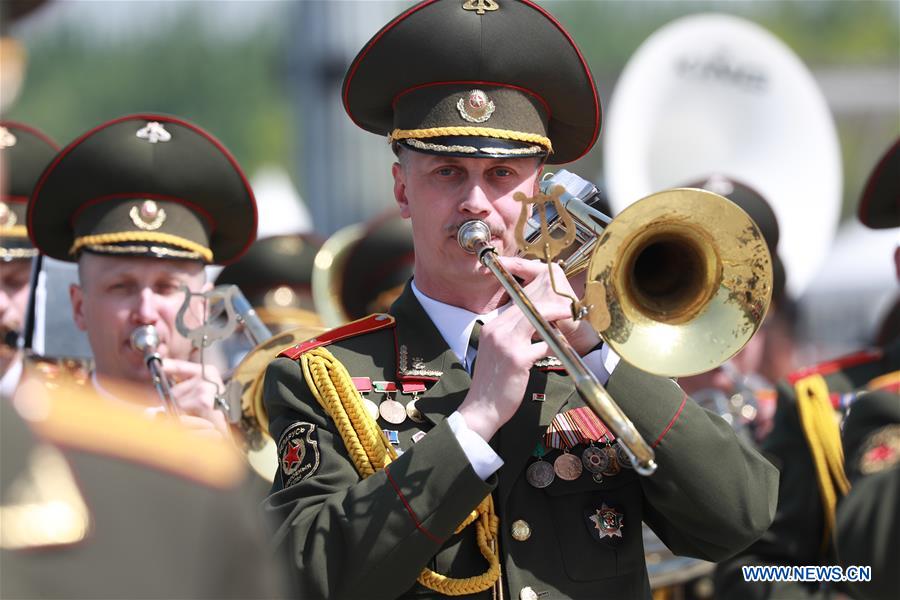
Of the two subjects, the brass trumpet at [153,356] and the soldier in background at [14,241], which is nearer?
the brass trumpet at [153,356]

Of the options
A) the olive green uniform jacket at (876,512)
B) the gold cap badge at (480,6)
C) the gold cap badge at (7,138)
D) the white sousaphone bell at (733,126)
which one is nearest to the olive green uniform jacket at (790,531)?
the olive green uniform jacket at (876,512)

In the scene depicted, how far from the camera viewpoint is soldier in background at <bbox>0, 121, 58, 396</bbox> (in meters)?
5.30

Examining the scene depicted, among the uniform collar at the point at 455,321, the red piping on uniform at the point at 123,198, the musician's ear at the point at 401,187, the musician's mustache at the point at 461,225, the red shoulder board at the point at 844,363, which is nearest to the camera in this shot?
the musician's mustache at the point at 461,225

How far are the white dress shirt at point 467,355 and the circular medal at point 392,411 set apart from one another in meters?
0.20

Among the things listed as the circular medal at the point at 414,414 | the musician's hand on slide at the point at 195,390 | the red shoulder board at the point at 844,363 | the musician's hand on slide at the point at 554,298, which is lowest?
the musician's hand on slide at the point at 195,390

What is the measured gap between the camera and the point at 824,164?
29.3ft

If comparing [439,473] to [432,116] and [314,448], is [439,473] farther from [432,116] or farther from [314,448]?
[432,116]

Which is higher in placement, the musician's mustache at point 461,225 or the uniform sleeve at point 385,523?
the musician's mustache at point 461,225

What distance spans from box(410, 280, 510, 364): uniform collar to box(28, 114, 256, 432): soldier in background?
3.86 ft

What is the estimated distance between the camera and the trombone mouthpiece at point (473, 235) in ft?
11.1

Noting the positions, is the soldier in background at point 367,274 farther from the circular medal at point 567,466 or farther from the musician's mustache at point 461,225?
the circular medal at point 567,466

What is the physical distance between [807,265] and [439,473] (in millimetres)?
5663

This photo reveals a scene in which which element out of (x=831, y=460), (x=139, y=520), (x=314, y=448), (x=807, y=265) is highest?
(x=139, y=520)

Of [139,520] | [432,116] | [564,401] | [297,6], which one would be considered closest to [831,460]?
[564,401]
